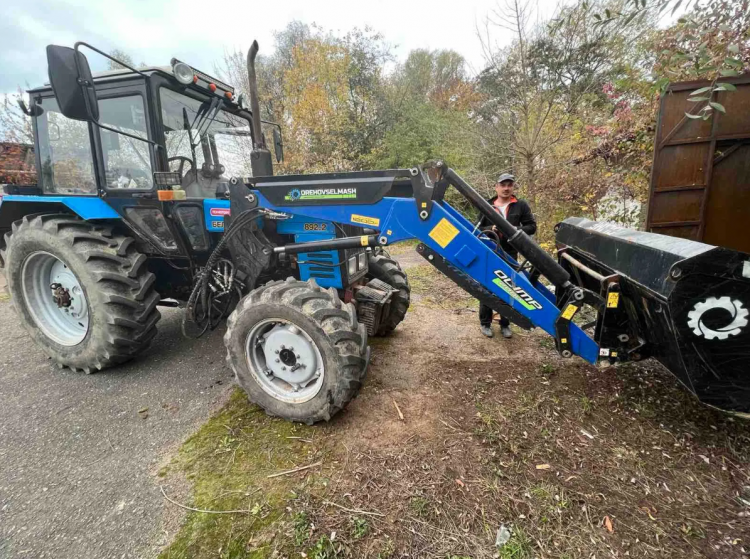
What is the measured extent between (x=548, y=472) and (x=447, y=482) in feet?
1.83

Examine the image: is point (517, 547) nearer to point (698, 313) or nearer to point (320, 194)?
point (698, 313)

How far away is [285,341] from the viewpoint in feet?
8.13

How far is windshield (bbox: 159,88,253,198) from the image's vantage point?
3129 millimetres

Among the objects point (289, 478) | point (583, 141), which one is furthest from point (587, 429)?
point (583, 141)

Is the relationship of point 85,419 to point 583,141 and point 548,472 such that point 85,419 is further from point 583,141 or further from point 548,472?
point 583,141

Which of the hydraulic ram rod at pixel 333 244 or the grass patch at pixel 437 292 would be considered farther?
the grass patch at pixel 437 292

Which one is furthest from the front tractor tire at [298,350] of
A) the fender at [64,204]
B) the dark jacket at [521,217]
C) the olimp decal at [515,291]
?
the dark jacket at [521,217]

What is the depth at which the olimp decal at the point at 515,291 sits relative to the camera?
91.4 inches

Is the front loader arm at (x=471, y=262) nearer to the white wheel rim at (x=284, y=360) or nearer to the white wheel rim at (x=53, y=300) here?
the white wheel rim at (x=284, y=360)

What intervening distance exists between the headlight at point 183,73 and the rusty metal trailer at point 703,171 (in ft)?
15.3

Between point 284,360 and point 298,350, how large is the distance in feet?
0.52

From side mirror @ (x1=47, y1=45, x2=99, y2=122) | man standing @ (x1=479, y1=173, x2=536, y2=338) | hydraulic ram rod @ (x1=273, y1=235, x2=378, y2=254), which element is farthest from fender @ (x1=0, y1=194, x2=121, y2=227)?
man standing @ (x1=479, y1=173, x2=536, y2=338)

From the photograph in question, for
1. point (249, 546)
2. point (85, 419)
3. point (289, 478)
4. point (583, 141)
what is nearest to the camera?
point (249, 546)

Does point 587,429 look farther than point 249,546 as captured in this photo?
Yes
